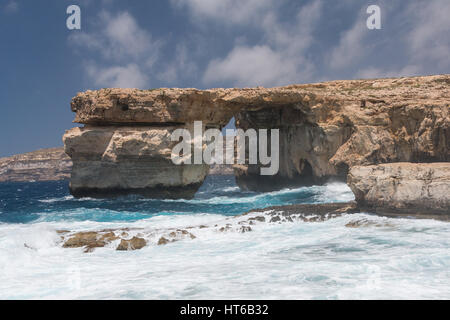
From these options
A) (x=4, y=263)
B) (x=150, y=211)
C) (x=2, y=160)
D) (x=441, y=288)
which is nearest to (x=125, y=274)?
(x=4, y=263)

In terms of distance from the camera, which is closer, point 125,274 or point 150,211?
point 125,274

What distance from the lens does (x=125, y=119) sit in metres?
23.0

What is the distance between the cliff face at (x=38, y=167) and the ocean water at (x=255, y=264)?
8837 cm

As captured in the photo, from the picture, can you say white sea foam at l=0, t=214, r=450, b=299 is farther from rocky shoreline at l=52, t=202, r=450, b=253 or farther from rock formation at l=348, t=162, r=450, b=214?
rock formation at l=348, t=162, r=450, b=214

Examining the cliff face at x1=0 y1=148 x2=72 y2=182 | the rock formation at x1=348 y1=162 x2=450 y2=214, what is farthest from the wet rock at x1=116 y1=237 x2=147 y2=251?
the cliff face at x1=0 y1=148 x2=72 y2=182

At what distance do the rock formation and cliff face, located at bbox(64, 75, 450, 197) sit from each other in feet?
30.2

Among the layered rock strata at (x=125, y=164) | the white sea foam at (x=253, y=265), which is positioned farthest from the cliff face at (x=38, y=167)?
the white sea foam at (x=253, y=265)

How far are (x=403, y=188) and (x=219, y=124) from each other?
15.6 metres

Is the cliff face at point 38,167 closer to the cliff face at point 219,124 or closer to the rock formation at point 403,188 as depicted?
the cliff face at point 219,124

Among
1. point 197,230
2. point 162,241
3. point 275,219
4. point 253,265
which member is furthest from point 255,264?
point 275,219

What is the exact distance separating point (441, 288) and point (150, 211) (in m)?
15.3

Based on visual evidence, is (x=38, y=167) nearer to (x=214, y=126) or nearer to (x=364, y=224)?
(x=214, y=126)

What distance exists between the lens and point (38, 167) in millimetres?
93188
